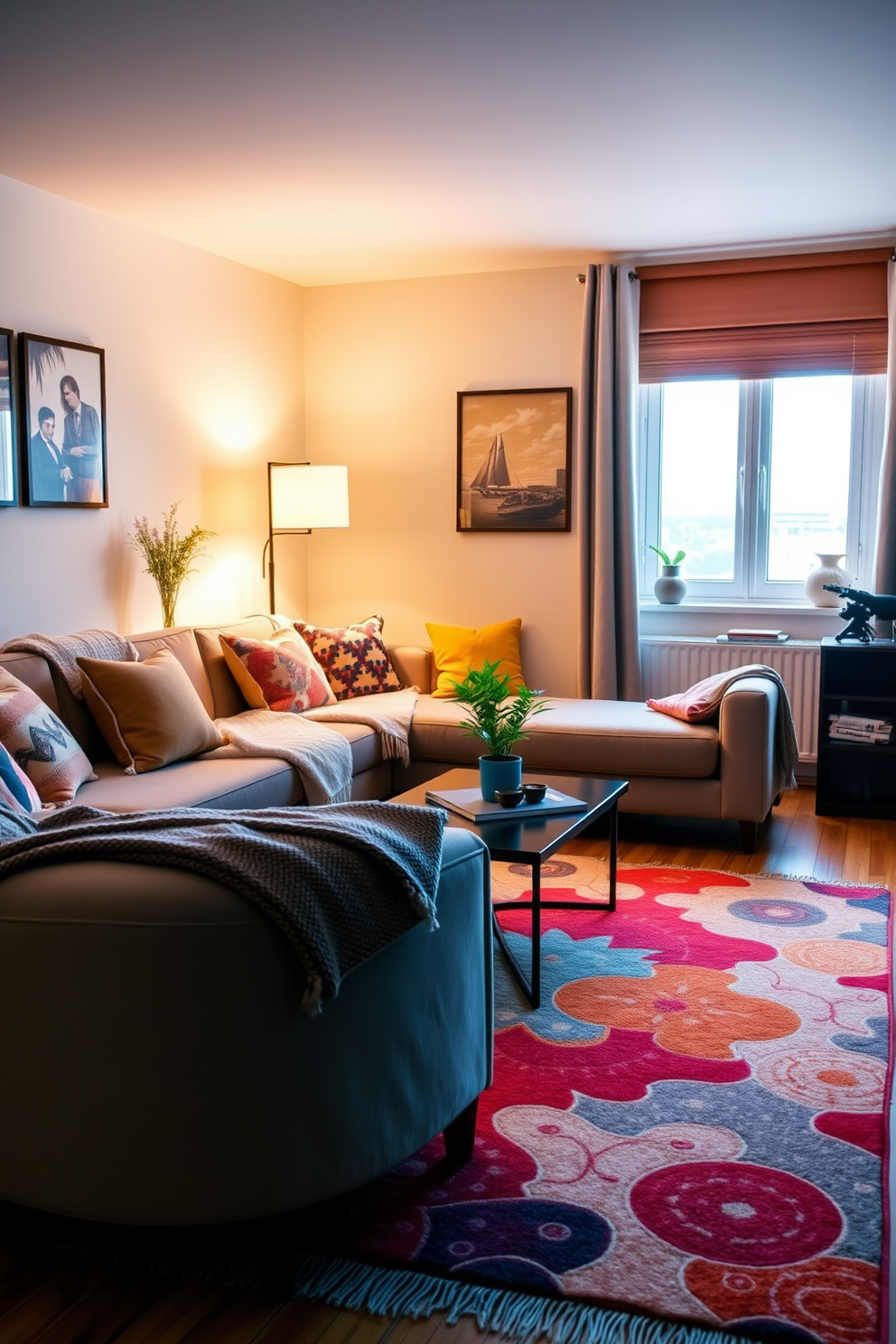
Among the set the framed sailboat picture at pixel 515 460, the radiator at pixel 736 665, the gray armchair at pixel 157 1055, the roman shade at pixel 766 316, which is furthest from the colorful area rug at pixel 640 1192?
the roman shade at pixel 766 316

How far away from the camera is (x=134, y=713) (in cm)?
368

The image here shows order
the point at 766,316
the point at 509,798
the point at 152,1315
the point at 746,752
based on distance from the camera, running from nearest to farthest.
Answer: the point at 152,1315 < the point at 509,798 < the point at 746,752 < the point at 766,316

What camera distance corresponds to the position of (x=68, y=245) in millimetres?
4359

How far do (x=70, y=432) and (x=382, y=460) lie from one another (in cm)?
199

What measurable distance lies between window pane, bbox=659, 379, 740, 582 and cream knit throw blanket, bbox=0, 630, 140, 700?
2946 mm

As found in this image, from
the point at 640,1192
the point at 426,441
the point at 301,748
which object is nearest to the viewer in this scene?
the point at 640,1192

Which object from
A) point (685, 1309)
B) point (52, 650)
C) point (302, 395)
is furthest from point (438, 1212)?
point (302, 395)

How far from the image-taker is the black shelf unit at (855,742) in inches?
192

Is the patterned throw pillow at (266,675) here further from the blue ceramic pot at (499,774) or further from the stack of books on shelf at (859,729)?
the stack of books on shelf at (859,729)

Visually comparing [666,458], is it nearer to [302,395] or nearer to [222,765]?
[302,395]

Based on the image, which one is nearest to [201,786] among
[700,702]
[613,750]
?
[613,750]

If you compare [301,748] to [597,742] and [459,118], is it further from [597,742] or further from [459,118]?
[459,118]

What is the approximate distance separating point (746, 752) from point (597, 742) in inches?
22.1

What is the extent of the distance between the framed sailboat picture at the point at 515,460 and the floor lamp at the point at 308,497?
733 millimetres
